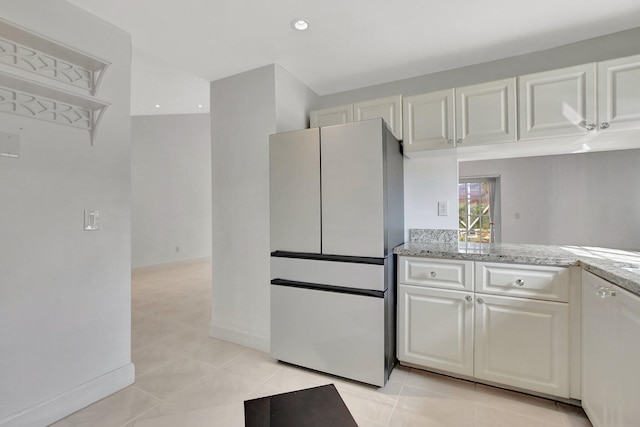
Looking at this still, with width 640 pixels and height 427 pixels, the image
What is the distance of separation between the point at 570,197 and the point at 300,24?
256 centimetres

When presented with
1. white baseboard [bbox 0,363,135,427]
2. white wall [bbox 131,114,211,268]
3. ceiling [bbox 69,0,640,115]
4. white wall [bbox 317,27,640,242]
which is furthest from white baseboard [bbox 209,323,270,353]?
white wall [bbox 131,114,211,268]

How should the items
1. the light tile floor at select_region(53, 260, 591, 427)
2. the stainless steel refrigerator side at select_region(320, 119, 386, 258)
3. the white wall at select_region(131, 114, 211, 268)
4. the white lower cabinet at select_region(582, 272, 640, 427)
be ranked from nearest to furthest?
the white lower cabinet at select_region(582, 272, 640, 427) → the light tile floor at select_region(53, 260, 591, 427) → the stainless steel refrigerator side at select_region(320, 119, 386, 258) → the white wall at select_region(131, 114, 211, 268)

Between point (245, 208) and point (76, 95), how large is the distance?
1.35m

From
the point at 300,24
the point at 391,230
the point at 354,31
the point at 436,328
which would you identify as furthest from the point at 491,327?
the point at 300,24

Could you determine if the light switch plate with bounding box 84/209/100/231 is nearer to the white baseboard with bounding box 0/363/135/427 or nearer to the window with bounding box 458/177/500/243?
the white baseboard with bounding box 0/363/135/427

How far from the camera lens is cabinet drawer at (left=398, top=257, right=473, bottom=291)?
1.93 metres

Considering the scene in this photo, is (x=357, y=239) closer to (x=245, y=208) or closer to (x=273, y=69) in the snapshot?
(x=245, y=208)

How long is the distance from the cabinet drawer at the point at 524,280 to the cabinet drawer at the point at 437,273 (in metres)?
0.07

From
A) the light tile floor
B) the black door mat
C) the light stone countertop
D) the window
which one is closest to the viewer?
the black door mat

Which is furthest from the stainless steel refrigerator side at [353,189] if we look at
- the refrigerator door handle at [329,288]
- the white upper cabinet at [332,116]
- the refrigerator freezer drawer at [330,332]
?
the white upper cabinet at [332,116]

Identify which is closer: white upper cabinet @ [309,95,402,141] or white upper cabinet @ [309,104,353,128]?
white upper cabinet @ [309,95,402,141]

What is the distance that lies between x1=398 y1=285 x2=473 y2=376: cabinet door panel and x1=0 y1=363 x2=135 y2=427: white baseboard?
6.38ft

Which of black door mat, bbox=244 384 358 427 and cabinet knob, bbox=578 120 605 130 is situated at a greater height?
cabinet knob, bbox=578 120 605 130

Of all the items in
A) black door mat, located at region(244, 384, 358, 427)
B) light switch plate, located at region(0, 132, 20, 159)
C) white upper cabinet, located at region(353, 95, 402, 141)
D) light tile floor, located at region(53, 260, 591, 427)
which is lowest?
light tile floor, located at region(53, 260, 591, 427)
